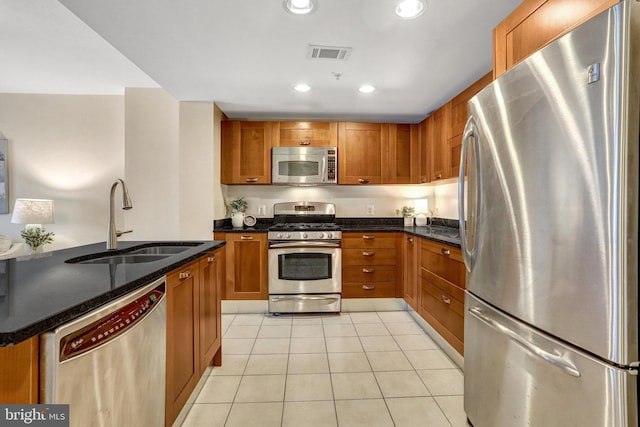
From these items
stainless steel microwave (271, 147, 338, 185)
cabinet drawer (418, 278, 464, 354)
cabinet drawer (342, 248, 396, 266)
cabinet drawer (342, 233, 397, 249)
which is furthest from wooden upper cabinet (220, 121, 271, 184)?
cabinet drawer (418, 278, 464, 354)

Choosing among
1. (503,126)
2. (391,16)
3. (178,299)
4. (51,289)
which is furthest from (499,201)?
(51,289)

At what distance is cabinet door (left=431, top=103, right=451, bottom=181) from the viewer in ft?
10.2

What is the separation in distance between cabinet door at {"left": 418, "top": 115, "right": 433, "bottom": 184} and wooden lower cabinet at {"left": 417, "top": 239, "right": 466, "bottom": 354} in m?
1.02

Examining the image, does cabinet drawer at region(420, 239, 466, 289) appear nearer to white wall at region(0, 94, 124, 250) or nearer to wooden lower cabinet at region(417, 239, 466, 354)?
wooden lower cabinet at region(417, 239, 466, 354)

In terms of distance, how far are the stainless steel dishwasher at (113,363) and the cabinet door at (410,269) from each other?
7.99 ft

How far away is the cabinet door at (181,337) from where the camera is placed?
1364mm

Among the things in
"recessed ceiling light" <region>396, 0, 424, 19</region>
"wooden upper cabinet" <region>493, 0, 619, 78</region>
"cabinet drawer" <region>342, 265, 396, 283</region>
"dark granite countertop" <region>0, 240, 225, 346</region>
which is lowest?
"cabinet drawer" <region>342, 265, 396, 283</region>

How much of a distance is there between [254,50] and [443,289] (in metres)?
2.34

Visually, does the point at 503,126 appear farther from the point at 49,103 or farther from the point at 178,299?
the point at 49,103

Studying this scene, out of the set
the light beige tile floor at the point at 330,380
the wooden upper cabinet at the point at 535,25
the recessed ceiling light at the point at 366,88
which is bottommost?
the light beige tile floor at the point at 330,380

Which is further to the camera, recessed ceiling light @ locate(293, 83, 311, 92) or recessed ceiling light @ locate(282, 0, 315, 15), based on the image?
recessed ceiling light @ locate(293, 83, 311, 92)

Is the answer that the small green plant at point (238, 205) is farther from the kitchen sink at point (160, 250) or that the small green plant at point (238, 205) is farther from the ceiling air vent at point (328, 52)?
the ceiling air vent at point (328, 52)

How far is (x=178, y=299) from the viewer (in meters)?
1.47

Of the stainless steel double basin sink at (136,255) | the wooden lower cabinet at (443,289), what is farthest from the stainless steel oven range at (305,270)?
the stainless steel double basin sink at (136,255)
